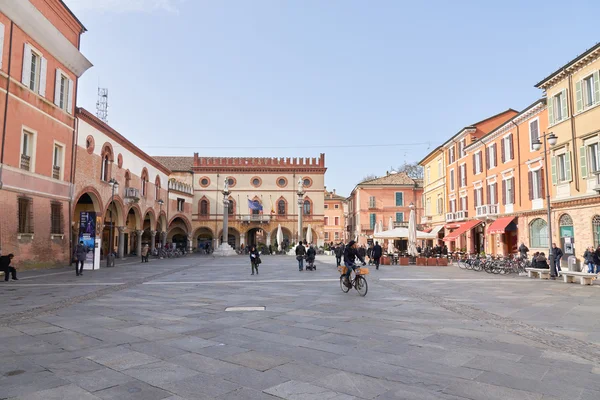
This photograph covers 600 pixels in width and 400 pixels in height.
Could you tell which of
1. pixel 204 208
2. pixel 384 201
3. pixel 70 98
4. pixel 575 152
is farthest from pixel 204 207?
pixel 575 152

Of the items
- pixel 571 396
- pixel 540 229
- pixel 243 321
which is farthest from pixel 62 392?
pixel 540 229

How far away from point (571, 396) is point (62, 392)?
5038 millimetres

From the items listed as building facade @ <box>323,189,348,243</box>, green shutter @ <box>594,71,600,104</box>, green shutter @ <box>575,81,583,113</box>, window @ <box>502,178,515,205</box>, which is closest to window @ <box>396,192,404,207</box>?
building facade @ <box>323,189,348,243</box>

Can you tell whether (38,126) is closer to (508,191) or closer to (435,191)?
(508,191)

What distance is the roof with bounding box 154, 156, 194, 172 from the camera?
54000 mm

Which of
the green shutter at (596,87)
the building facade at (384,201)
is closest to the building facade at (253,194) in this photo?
the building facade at (384,201)

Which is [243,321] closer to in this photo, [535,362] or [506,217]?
[535,362]

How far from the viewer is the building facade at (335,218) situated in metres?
73.0

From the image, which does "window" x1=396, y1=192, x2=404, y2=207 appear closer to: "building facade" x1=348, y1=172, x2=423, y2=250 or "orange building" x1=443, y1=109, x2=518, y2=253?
"building facade" x1=348, y1=172, x2=423, y2=250

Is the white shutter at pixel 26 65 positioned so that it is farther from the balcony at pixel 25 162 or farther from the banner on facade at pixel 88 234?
the banner on facade at pixel 88 234

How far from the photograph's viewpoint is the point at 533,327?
24.1ft

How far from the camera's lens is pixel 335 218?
246 ft

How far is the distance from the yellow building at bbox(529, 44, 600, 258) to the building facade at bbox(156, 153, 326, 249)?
1312 inches

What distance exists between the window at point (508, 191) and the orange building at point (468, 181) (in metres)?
1.13
